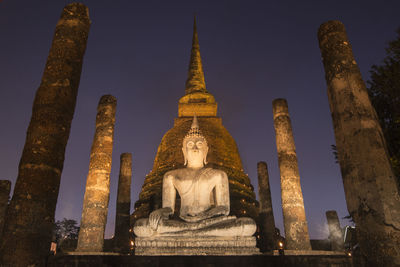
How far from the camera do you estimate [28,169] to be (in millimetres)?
6105

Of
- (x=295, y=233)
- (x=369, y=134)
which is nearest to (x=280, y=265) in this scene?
(x=369, y=134)

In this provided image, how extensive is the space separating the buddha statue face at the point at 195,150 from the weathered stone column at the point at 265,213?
29.7 feet

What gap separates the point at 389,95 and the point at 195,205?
8.28 m

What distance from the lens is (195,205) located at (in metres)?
7.51

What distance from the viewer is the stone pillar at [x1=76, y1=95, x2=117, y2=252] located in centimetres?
1077

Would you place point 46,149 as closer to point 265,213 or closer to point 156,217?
point 156,217

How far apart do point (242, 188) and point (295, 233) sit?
18.0 ft

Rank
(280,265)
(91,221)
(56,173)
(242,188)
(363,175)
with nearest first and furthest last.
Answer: (280,265) → (363,175) → (56,173) → (91,221) → (242,188)

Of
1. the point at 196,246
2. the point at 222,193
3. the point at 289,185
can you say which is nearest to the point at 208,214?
the point at 222,193

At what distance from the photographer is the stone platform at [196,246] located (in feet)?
19.7

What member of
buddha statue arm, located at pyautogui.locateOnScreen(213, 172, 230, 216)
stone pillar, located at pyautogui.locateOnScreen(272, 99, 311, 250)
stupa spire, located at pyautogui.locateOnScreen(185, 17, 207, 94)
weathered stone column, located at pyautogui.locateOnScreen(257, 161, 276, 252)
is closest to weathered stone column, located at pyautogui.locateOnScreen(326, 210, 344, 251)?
weathered stone column, located at pyautogui.locateOnScreen(257, 161, 276, 252)

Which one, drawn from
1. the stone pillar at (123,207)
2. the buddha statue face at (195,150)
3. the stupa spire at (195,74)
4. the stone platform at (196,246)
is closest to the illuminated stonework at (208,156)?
the stupa spire at (195,74)

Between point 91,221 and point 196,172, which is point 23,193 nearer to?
point 196,172

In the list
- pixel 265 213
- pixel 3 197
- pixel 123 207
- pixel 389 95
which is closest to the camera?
pixel 389 95
